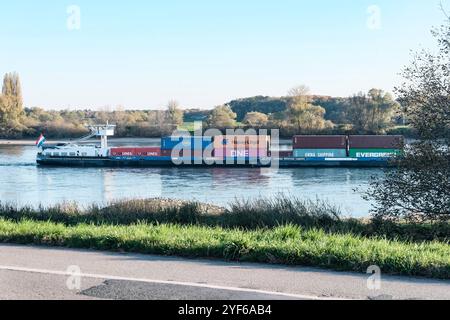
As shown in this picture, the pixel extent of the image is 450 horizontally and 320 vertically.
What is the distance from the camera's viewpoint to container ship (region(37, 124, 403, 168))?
6031 cm

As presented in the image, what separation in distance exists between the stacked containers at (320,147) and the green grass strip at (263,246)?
172 feet

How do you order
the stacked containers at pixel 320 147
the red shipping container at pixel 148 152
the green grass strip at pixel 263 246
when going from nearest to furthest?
the green grass strip at pixel 263 246, the stacked containers at pixel 320 147, the red shipping container at pixel 148 152

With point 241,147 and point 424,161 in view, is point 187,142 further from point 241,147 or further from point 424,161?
point 424,161

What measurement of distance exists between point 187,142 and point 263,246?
56.8 m

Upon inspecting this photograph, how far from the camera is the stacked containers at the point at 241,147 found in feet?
204

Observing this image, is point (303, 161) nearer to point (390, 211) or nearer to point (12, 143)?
point (390, 211)

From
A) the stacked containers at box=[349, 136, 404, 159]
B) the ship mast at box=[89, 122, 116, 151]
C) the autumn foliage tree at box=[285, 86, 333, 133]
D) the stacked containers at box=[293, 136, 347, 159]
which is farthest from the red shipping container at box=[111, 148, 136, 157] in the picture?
the autumn foliage tree at box=[285, 86, 333, 133]

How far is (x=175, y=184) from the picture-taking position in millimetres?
44531

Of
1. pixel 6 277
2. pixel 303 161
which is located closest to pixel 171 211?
pixel 6 277

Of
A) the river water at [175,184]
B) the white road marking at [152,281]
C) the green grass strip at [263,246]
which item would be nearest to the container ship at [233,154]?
the river water at [175,184]

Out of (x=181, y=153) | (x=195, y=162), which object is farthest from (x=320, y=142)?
(x=181, y=153)

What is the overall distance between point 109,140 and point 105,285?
94.8m

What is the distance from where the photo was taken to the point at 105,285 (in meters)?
6.45

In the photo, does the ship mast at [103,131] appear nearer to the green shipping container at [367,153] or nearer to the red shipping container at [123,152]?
the red shipping container at [123,152]
